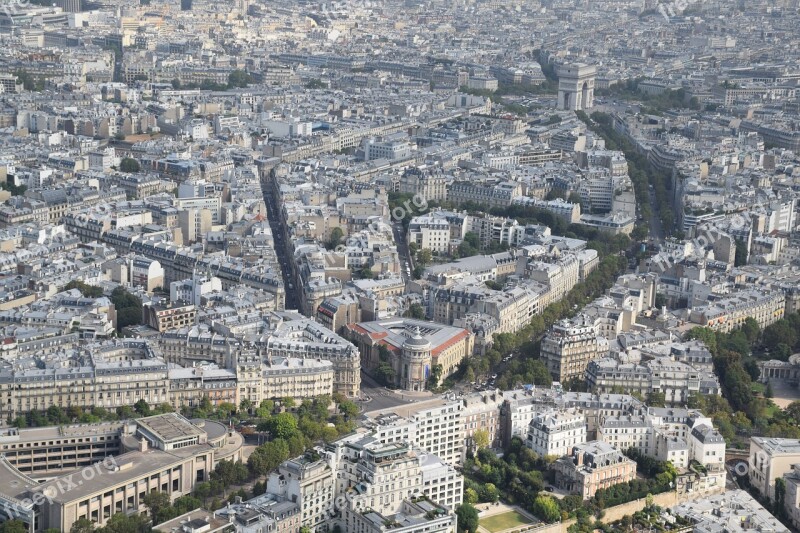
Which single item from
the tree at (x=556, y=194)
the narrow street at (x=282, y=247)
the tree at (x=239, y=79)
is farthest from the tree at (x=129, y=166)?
the tree at (x=239, y=79)

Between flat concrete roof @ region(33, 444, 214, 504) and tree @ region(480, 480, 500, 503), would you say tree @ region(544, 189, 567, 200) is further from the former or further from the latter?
flat concrete roof @ region(33, 444, 214, 504)

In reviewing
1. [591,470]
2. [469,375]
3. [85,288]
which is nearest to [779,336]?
[469,375]

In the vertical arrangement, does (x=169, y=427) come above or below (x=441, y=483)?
above

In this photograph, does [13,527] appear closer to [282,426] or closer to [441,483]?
[282,426]

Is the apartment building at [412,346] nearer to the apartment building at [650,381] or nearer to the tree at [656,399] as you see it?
the apartment building at [650,381]

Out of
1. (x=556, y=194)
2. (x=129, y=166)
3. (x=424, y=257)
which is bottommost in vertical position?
(x=424, y=257)

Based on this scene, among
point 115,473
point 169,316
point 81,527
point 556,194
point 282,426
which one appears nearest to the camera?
point 81,527
